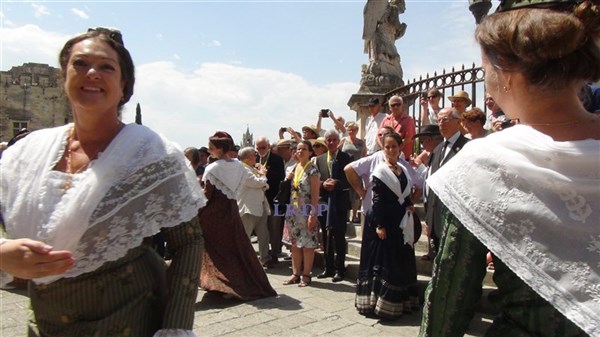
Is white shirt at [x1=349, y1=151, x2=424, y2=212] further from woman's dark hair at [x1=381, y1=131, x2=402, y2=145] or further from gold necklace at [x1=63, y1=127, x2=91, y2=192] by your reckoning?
gold necklace at [x1=63, y1=127, x2=91, y2=192]

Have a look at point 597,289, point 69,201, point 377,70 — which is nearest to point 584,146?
point 597,289

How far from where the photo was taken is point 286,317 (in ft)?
16.0

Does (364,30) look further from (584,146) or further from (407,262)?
(584,146)

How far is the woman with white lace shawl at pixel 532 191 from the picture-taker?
1.09m

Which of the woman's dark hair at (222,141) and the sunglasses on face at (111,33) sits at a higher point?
the sunglasses on face at (111,33)

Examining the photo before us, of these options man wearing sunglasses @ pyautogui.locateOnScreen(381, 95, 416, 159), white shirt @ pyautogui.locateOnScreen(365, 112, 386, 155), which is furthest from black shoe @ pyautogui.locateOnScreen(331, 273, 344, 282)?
white shirt @ pyautogui.locateOnScreen(365, 112, 386, 155)

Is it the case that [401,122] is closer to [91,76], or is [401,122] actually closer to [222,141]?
[222,141]

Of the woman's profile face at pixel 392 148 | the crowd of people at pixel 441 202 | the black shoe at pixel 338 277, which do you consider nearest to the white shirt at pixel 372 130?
the black shoe at pixel 338 277

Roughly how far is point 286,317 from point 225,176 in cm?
190

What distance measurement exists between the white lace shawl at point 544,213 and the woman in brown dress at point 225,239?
4740 millimetres

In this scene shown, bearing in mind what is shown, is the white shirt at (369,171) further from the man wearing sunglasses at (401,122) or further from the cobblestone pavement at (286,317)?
the man wearing sunglasses at (401,122)

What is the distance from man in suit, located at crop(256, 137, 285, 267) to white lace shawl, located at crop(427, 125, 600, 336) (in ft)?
21.9

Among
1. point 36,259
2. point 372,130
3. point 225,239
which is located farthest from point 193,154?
point 36,259

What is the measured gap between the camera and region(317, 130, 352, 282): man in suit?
6.37m
